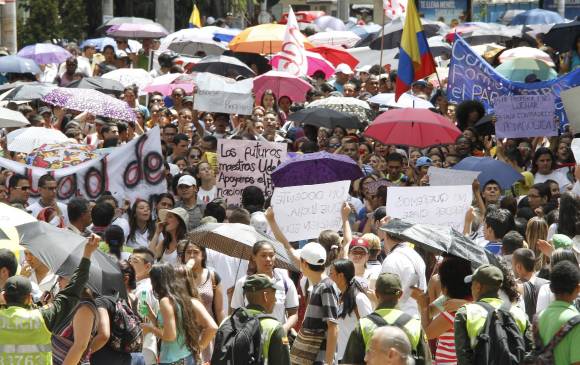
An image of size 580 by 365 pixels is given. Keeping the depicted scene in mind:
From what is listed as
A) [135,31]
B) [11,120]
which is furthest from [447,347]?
[135,31]

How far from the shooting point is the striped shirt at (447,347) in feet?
28.4

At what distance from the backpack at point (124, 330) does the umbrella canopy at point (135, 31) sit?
19.2 metres

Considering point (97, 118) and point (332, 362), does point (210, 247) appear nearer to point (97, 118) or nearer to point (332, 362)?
point (332, 362)

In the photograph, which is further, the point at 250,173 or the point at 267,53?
the point at 267,53

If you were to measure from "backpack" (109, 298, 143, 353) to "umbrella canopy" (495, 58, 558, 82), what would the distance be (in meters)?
12.1

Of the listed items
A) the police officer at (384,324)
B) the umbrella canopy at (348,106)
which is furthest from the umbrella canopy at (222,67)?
the police officer at (384,324)

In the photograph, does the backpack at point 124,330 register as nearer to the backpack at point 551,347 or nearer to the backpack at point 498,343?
the backpack at point 498,343

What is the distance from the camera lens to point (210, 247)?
10.7 m

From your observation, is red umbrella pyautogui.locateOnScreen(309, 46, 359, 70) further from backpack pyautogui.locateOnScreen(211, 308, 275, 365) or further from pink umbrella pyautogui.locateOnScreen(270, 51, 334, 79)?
backpack pyautogui.locateOnScreen(211, 308, 275, 365)

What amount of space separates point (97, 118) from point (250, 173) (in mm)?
4105

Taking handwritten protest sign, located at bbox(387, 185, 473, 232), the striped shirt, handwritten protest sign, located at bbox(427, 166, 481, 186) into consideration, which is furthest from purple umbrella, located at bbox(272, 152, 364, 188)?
the striped shirt

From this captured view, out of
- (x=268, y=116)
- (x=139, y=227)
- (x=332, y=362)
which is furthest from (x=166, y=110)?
(x=332, y=362)

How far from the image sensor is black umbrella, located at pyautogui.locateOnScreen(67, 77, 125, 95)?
19672mm

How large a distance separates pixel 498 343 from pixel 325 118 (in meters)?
8.92
